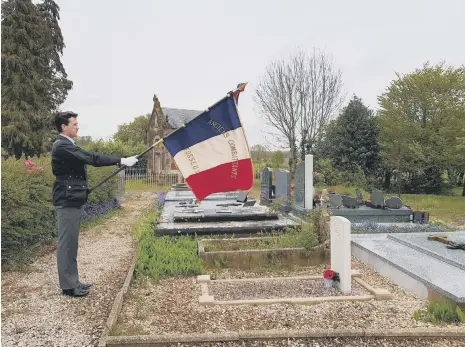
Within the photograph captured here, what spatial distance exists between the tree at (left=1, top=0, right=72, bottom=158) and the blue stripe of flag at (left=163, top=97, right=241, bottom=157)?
21.5 meters

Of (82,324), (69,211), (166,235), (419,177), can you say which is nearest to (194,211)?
(166,235)

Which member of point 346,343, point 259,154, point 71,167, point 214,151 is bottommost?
point 346,343

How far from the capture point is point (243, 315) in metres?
4.77

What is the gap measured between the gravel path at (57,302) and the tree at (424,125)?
806 inches

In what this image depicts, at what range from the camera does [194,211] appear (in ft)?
34.8

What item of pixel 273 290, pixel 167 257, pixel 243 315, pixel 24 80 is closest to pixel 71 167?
pixel 167 257

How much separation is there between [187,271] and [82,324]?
2.17 meters

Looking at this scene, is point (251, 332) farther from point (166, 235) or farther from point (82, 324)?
point (166, 235)

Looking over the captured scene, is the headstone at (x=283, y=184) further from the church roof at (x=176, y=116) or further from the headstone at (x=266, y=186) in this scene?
the church roof at (x=176, y=116)

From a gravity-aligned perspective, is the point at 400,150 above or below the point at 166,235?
above

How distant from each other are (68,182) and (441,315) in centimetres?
482

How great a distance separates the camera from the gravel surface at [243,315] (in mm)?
4426

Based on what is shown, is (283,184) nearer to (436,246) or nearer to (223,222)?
(223,222)

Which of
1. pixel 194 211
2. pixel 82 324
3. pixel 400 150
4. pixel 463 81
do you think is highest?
pixel 463 81
